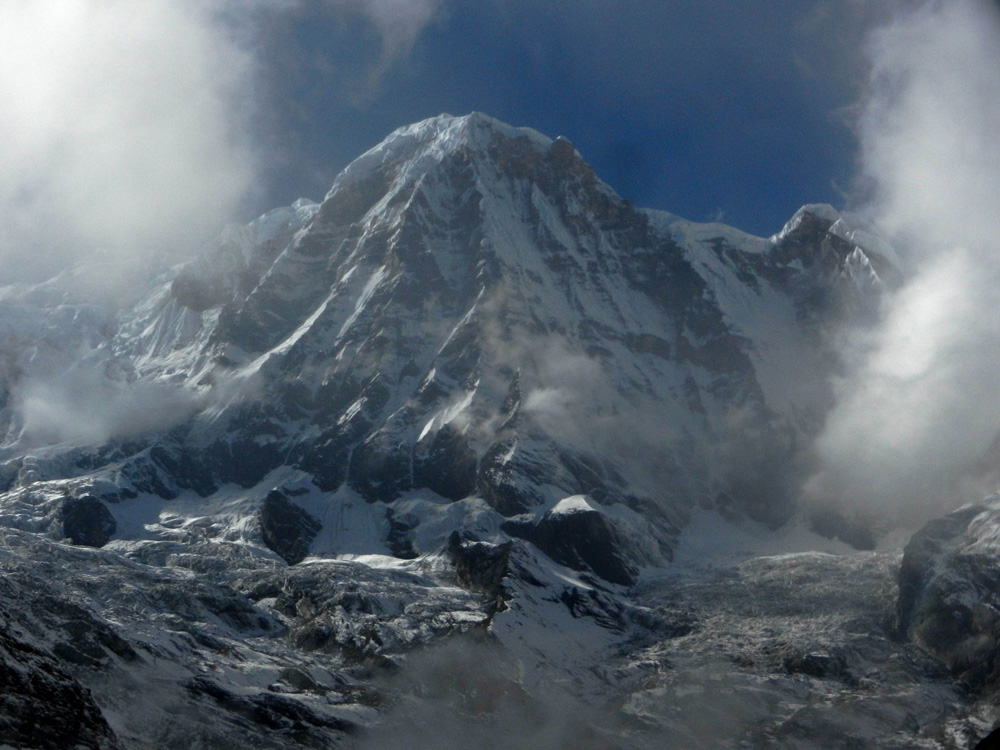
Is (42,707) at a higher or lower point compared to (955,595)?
lower

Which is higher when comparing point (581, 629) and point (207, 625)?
point (581, 629)

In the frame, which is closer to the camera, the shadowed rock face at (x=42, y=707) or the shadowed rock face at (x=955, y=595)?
the shadowed rock face at (x=42, y=707)

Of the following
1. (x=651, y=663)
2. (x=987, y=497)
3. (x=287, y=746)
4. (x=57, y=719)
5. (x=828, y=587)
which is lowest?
(x=57, y=719)

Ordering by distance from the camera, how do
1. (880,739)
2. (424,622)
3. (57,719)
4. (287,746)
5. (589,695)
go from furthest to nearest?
(424,622)
(589,695)
(880,739)
(287,746)
(57,719)

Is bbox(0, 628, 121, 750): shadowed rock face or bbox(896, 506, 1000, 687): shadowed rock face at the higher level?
bbox(896, 506, 1000, 687): shadowed rock face

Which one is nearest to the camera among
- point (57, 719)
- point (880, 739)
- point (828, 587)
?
point (57, 719)

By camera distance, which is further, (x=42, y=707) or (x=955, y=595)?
(x=955, y=595)

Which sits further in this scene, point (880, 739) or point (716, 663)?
point (716, 663)

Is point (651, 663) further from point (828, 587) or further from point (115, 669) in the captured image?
point (115, 669)

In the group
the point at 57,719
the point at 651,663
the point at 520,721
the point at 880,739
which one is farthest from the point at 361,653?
the point at 57,719

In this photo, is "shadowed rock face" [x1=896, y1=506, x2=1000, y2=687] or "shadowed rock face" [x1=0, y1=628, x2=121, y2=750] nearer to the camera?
"shadowed rock face" [x1=0, y1=628, x2=121, y2=750]

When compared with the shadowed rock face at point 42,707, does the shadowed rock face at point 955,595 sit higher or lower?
higher
